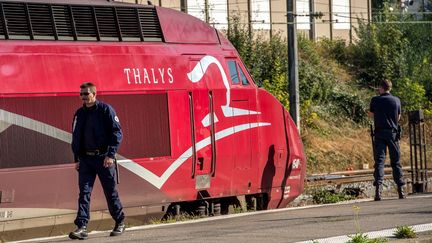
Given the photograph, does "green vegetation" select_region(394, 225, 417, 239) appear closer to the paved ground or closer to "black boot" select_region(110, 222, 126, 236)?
the paved ground

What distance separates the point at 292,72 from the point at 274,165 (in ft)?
33.8

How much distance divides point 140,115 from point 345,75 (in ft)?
90.7

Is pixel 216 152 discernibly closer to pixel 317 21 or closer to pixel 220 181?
pixel 220 181

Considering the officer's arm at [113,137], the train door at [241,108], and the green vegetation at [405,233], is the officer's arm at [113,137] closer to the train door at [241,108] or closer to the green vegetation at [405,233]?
the green vegetation at [405,233]

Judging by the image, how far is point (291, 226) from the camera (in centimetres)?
1304

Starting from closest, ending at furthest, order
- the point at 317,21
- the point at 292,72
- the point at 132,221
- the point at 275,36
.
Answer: the point at 132,221 → the point at 292,72 → the point at 275,36 → the point at 317,21

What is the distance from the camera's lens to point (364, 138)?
36062 mm

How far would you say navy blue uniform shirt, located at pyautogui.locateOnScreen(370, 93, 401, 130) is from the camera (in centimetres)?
1697

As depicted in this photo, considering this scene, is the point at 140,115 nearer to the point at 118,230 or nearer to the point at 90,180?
the point at 90,180

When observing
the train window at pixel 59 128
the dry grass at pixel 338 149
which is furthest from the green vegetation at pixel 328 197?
the dry grass at pixel 338 149

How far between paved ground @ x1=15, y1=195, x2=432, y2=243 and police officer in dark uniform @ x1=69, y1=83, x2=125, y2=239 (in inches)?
17.8

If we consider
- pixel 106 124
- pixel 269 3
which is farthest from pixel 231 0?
pixel 106 124

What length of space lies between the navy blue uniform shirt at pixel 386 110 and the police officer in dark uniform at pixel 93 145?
5.95 meters

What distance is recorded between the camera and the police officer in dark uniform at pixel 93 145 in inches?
484
